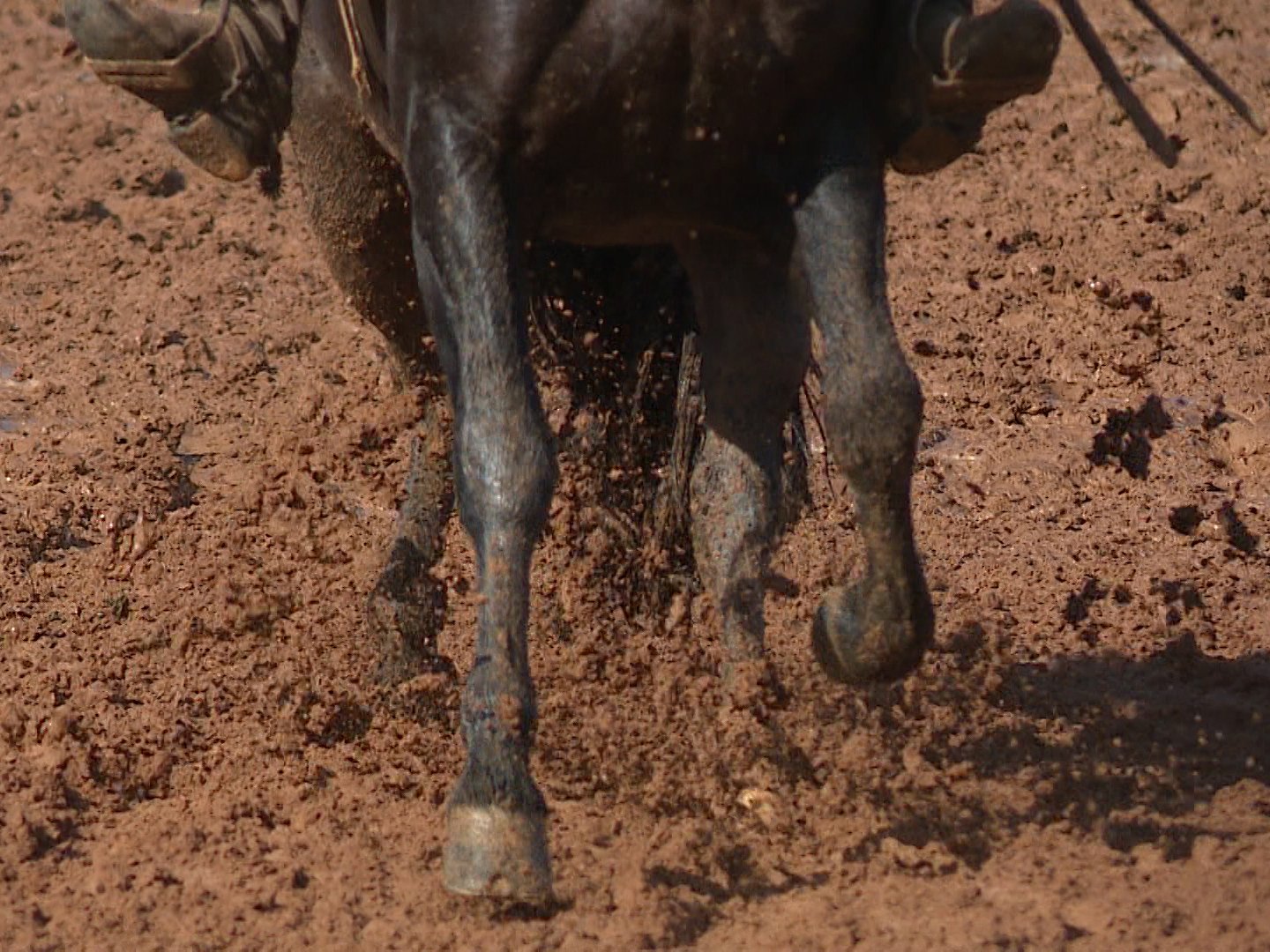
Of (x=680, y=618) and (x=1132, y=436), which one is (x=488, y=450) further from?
(x=1132, y=436)

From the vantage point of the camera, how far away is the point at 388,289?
582 centimetres

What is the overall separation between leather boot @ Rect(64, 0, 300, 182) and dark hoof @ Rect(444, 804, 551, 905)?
187 cm

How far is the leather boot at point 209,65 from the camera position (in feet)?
17.3

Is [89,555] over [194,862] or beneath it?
over

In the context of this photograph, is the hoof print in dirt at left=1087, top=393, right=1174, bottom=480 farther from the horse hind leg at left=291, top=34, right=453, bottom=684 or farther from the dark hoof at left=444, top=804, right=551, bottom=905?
the dark hoof at left=444, top=804, right=551, bottom=905

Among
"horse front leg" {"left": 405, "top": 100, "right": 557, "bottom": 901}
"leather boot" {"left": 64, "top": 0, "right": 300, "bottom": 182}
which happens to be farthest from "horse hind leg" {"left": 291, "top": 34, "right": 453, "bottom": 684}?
"horse front leg" {"left": 405, "top": 100, "right": 557, "bottom": 901}

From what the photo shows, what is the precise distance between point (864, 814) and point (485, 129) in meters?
1.56

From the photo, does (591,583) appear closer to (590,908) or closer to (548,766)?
(548,766)

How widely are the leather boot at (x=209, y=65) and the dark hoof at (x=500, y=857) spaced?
1.87 meters

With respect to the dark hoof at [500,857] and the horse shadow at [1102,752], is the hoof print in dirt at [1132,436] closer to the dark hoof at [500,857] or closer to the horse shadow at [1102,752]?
the horse shadow at [1102,752]

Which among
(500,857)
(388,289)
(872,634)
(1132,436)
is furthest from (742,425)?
(1132,436)

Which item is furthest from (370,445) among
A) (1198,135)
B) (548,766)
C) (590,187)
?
(1198,135)

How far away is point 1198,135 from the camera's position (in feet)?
29.5

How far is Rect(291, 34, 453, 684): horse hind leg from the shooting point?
18.2 ft
